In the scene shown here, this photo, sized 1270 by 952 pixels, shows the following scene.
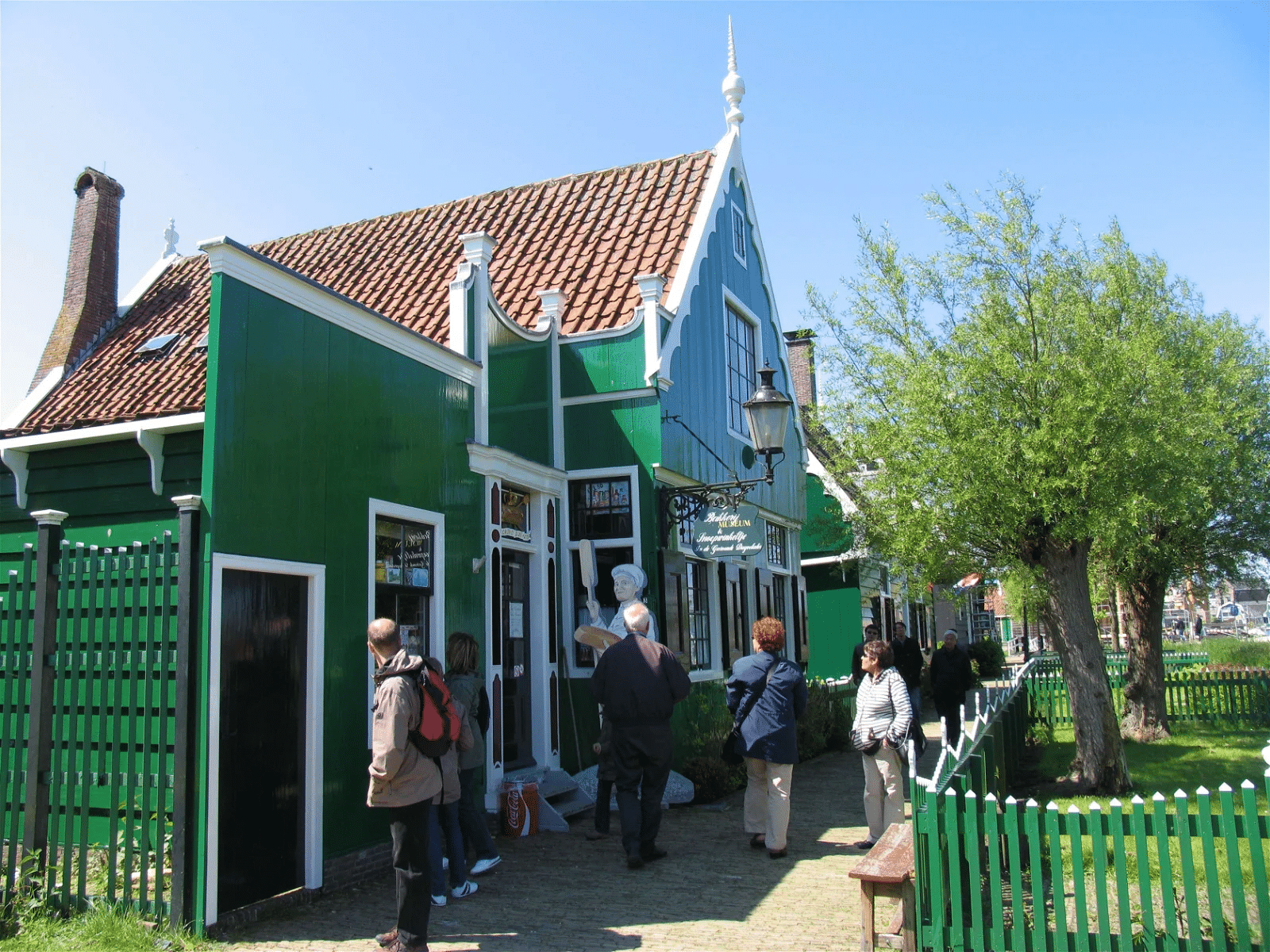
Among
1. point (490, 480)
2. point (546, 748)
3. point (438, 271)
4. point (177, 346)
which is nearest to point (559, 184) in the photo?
point (438, 271)

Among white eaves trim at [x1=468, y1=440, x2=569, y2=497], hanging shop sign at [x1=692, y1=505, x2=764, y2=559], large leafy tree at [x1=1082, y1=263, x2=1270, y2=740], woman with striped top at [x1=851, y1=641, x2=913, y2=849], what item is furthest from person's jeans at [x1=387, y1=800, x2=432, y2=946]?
large leafy tree at [x1=1082, y1=263, x2=1270, y2=740]

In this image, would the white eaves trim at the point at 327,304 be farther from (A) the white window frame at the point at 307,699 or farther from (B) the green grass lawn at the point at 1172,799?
(B) the green grass lawn at the point at 1172,799

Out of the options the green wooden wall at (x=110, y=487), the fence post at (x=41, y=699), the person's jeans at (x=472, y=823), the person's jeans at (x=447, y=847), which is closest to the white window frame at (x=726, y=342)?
the person's jeans at (x=472, y=823)

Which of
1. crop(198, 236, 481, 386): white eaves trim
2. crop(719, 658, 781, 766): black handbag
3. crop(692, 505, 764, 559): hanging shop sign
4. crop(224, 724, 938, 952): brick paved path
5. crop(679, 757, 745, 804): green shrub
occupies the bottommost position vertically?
crop(224, 724, 938, 952): brick paved path

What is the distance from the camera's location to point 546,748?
9.99 m

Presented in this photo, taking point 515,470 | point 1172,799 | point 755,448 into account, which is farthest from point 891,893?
point 1172,799

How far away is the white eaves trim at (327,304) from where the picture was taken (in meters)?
6.27

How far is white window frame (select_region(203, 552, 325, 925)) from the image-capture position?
19.0 feet

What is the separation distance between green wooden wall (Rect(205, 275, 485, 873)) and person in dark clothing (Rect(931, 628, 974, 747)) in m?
6.50

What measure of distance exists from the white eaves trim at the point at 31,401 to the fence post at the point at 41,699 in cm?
544

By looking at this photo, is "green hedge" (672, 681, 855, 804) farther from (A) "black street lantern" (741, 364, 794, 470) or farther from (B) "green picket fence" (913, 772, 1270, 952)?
(B) "green picket fence" (913, 772, 1270, 952)

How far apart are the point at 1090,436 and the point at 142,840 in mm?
7777

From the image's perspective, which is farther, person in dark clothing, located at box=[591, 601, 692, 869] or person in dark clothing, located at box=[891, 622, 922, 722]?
person in dark clothing, located at box=[891, 622, 922, 722]

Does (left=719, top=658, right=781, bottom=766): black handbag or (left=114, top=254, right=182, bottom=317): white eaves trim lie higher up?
(left=114, top=254, right=182, bottom=317): white eaves trim
